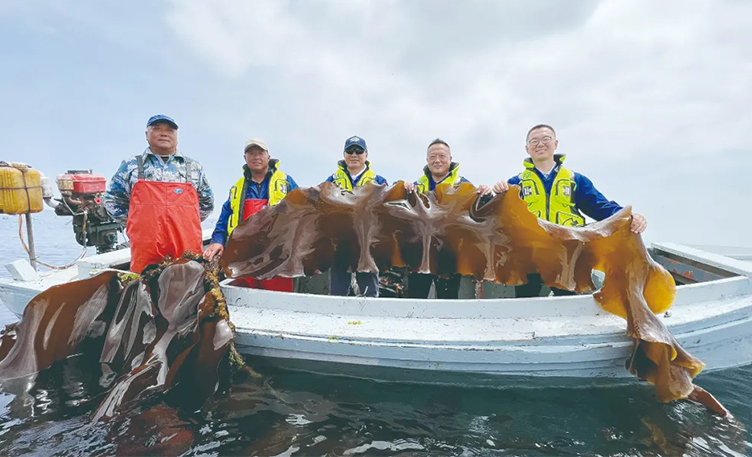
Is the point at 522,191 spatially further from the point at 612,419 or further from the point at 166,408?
the point at 166,408

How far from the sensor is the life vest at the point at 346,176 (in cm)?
469

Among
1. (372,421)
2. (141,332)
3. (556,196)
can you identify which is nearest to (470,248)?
(556,196)

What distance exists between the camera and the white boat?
2.71m

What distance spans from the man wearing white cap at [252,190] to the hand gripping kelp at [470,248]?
891mm

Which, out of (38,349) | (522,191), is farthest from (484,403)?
(38,349)

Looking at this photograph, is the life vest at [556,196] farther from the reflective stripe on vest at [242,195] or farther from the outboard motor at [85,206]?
the outboard motor at [85,206]

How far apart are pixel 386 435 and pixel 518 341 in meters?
1.17

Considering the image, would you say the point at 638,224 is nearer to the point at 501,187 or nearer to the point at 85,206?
the point at 501,187

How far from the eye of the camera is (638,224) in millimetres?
2912

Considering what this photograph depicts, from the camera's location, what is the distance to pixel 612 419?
265 centimetres

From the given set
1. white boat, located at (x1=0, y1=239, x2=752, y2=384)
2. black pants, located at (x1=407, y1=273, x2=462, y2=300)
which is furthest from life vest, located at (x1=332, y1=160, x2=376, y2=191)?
white boat, located at (x1=0, y1=239, x2=752, y2=384)

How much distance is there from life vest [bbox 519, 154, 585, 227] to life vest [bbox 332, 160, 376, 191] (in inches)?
73.6

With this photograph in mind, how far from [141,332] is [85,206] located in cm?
568

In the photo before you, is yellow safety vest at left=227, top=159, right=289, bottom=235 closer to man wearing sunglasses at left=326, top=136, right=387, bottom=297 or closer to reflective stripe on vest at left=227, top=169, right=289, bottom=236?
reflective stripe on vest at left=227, top=169, right=289, bottom=236
